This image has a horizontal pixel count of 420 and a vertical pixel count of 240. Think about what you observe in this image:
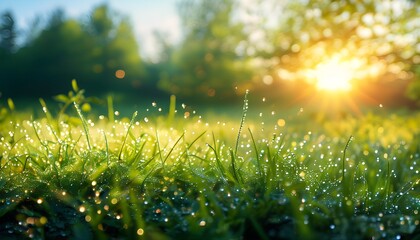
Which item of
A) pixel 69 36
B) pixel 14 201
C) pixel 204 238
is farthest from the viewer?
pixel 69 36

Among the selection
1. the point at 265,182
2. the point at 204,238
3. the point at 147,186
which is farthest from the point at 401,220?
the point at 147,186

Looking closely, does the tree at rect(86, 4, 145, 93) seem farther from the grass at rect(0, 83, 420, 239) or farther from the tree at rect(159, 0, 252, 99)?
the grass at rect(0, 83, 420, 239)

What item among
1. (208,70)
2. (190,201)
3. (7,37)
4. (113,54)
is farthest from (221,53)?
(190,201)

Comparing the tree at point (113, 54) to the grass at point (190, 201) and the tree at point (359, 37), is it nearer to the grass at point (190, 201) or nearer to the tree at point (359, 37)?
the tree at point (359, 37)

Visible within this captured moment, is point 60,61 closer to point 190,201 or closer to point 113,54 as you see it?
point 113,54

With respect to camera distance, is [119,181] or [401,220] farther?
[119,181]

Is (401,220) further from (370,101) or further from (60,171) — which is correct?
(370,101)

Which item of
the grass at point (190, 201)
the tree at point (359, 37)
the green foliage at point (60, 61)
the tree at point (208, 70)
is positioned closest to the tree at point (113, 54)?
the green foliage at point (60, 61)

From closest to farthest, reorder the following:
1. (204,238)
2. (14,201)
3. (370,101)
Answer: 1. (204,238)
2. (14,201)
3. (370,101)
